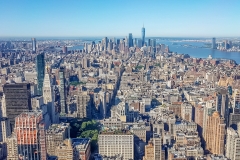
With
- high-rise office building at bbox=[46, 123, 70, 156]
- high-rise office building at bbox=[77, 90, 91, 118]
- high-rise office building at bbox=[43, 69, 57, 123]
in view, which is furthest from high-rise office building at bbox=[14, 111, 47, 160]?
high-rise office building at bbox=[77, 90, 91, 118]

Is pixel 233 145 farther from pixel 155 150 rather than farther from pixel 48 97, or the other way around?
pixel 48 97

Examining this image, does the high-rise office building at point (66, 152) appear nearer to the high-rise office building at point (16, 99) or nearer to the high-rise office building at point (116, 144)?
the high-rise office building at point (116, 144)

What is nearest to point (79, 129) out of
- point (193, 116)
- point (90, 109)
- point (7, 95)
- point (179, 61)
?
point (90, 109)

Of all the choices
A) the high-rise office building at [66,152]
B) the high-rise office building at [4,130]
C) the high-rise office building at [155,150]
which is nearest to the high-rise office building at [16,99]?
the high-rise office building at [4,130]

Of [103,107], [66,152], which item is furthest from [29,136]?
[103,107]

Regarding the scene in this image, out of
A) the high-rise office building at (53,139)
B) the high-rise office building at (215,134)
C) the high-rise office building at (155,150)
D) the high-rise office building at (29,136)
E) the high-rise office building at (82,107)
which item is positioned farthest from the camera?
the high-rise office building at (82,107)

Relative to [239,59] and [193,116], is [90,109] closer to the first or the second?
[193,116]
